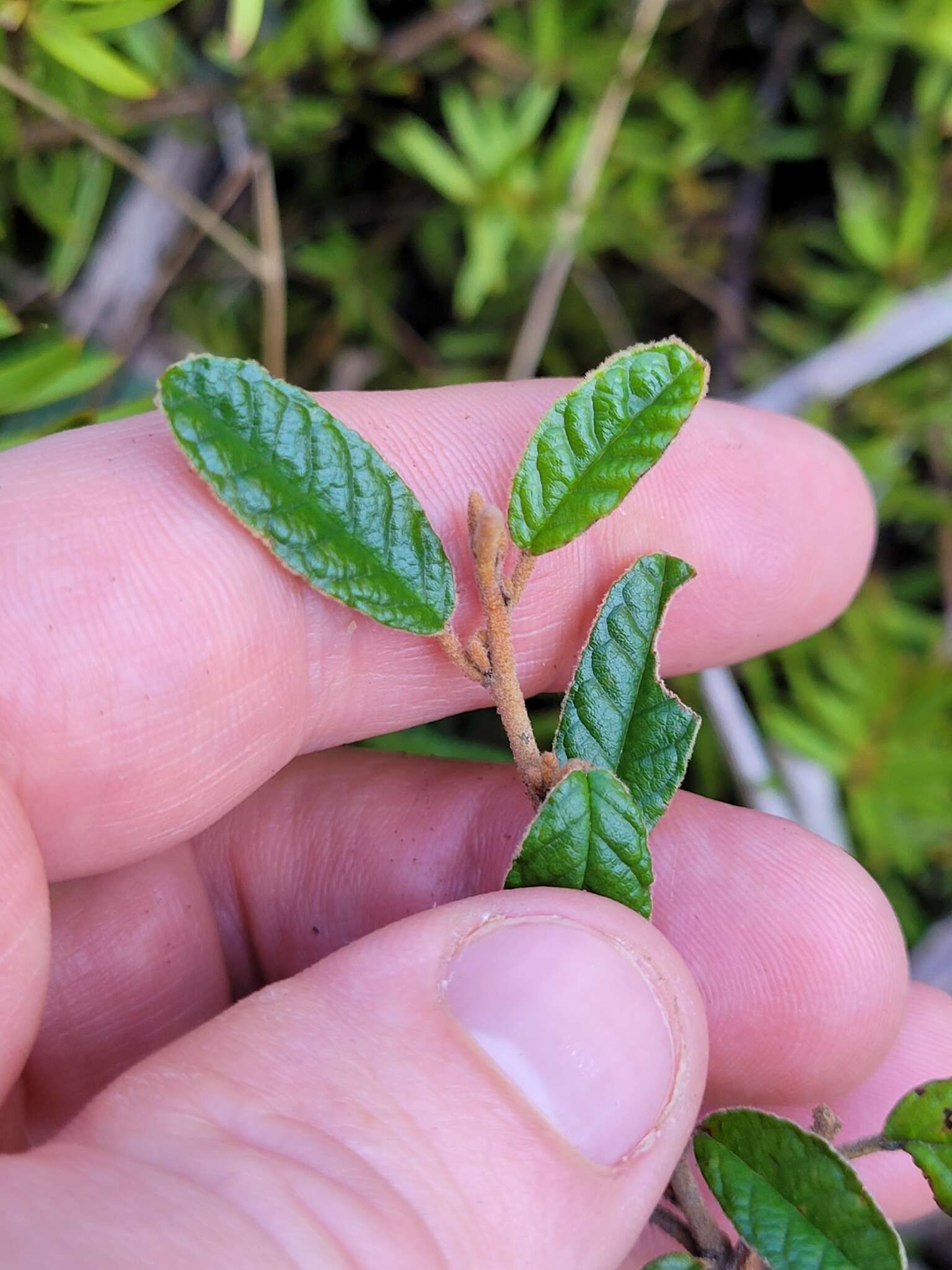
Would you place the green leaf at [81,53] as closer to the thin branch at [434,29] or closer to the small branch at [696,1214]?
the thin branch at [434,29]

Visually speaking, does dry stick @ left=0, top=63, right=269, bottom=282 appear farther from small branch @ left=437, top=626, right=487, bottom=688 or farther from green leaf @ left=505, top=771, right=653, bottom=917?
green leaf @ left=505, top=771, right=653, bottom=917

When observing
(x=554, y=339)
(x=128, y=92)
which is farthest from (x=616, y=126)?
(x=128, y=92)

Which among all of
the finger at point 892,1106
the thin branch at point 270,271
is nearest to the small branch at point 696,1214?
the finger at point 892,1106

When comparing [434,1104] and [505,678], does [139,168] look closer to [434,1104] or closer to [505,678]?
[505,678]

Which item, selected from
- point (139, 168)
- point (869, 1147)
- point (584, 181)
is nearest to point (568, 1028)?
point (869, 1147)

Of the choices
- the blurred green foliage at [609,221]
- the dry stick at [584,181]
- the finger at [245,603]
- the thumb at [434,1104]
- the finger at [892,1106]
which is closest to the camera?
the thumb at [434,1104]

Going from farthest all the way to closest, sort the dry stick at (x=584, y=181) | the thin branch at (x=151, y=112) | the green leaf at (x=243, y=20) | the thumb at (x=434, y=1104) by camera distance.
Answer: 1. the dry stick at (x=584, y=181)
2. the thin branch at (x=151, y=112)
3. the green leaf at (x=243, y=20)
4. the thumb at (x=434, y=1104)

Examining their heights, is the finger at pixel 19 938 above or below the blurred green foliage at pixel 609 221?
below
